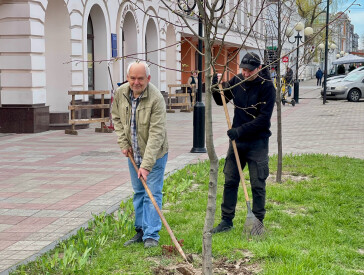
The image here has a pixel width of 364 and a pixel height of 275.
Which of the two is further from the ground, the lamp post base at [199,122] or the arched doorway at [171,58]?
the arched doorway at [171,58]

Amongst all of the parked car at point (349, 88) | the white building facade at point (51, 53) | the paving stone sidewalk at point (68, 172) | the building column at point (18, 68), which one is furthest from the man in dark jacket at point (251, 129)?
the parked car at point (349, 88)

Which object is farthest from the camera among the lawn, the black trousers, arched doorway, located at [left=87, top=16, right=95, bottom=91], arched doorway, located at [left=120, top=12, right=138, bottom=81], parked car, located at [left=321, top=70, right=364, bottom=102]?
parked car, located at [left=321, top=70, right=364, bottom=102]

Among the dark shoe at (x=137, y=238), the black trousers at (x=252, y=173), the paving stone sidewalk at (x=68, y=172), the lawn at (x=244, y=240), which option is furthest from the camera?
the paving stone sidewalk at (x=68, y=172)

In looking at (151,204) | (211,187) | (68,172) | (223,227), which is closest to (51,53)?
(68,172)

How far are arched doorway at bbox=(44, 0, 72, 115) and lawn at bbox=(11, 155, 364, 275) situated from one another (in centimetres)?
974

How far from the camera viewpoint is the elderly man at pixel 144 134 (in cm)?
483

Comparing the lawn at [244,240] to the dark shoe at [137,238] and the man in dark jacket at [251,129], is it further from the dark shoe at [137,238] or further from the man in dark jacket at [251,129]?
→ the man in dark jacket at [251,129]

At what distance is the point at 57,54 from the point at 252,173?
1246 centimetres

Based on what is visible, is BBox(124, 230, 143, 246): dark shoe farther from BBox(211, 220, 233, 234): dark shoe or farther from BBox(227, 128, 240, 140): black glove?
BBox(227, 128, 240, 140): black glove

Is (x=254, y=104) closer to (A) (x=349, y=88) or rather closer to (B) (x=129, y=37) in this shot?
(B) (x=129, y=37)

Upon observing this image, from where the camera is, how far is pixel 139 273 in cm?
434

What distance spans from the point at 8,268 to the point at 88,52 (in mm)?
15618

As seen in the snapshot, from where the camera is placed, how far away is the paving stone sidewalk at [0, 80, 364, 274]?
225 inches

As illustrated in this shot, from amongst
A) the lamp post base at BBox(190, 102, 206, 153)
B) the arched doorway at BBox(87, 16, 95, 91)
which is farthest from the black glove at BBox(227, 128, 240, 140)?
the arched doorway at BBox(87, 16, 95, 91)
